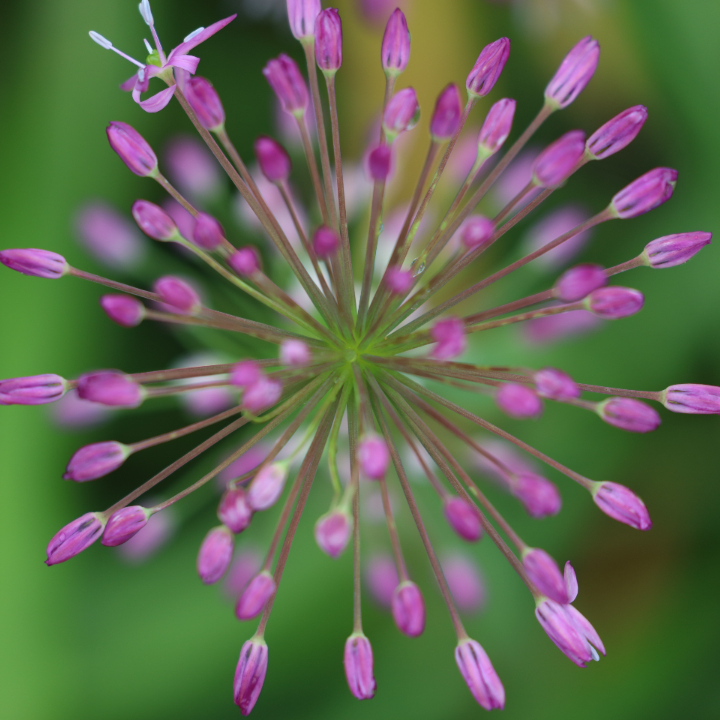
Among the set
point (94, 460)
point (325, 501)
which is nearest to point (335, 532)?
point (94, 460)

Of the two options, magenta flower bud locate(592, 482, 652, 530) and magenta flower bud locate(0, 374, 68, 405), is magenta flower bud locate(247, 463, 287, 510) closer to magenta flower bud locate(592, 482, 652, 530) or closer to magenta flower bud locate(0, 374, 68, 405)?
magenta flower bud locate(0, 374, 68, 405)

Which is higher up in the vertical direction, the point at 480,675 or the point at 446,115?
the point at 446,115

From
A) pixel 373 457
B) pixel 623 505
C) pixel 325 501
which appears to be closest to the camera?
pixel 373 457

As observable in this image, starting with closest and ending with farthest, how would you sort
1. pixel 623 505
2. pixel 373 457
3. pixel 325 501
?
pixel 373 457
pixel 623 505
pixel 325 501

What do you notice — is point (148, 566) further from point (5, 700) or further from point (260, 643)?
point (260, 643)

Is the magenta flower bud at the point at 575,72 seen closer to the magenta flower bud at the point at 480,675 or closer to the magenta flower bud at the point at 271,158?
the magenta flower bud at the point at 271,158

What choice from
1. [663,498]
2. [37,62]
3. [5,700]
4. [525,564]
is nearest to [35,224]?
[37,62]

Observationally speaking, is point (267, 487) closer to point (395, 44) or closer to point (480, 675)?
point (480, 675)
